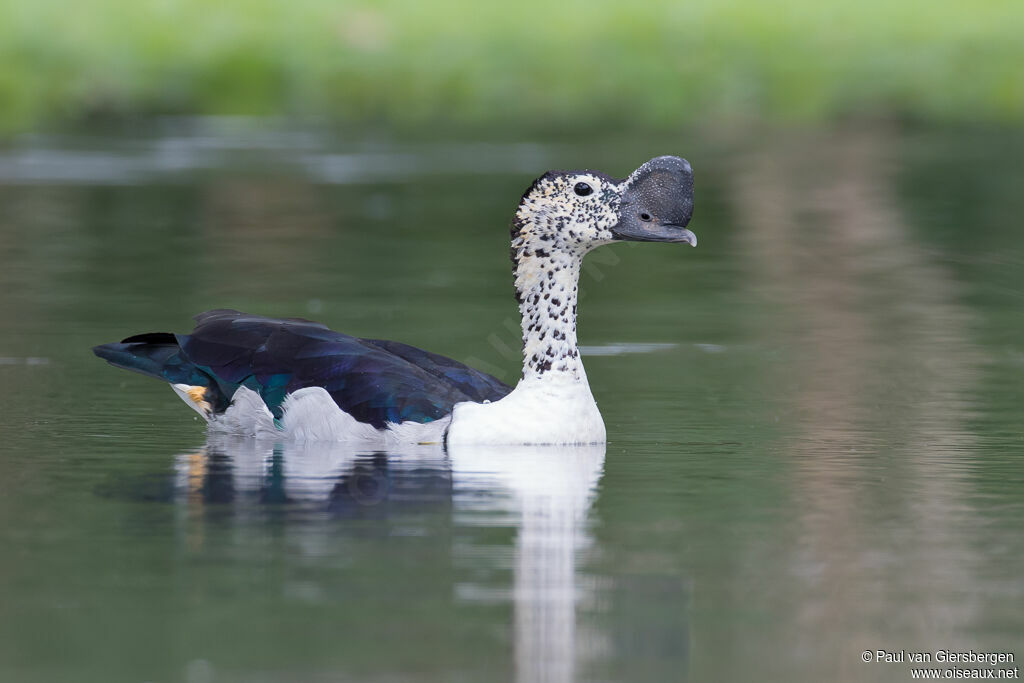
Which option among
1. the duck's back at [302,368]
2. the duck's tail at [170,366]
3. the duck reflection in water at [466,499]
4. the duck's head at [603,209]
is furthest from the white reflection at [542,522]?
the duck's tail at [170,366]

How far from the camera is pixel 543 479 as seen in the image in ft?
32.7

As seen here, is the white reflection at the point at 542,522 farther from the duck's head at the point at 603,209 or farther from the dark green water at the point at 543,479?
the duck's head at the point at 603,209

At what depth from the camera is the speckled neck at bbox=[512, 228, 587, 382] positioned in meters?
11.0

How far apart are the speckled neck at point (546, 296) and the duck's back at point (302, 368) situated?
350 mm

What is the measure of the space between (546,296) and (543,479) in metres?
1.41

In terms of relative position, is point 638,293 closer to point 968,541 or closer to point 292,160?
point 968,541

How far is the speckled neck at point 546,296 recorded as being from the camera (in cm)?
1101

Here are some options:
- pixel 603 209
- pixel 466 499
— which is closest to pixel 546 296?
pixel 603 209

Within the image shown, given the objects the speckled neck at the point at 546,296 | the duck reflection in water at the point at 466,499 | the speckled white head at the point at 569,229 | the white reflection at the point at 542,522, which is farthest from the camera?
the speckled neck at the point at 546,296

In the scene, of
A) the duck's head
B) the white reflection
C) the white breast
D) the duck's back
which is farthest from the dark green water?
the duck's head

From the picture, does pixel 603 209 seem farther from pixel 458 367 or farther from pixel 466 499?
pixel 466 499

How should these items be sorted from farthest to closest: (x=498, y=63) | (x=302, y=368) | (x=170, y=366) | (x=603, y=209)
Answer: (x=498, y=63) → (x=170, y=366) → (x=302, y=368) → (x=603, y=209)

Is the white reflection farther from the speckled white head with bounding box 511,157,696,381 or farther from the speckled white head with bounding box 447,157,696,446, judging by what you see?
the speckled white head with bounding box 511,157,696,381

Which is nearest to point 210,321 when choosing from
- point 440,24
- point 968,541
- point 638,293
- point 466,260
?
point 968,541
